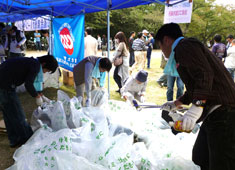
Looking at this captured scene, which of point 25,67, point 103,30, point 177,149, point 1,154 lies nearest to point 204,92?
point 177,149

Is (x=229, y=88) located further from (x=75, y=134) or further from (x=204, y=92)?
(x=75, y=134)

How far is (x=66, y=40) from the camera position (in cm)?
502

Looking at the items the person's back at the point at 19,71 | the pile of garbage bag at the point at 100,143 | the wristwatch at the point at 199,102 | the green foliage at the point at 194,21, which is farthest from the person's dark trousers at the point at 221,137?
the green foliage at the point at 194,21

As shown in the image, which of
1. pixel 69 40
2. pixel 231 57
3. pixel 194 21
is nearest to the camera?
pixel 69 40

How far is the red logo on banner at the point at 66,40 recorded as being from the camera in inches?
190

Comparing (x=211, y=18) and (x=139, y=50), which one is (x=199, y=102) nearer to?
(x=139, y=50)

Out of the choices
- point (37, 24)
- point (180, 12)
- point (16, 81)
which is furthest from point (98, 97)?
point (37, 24)

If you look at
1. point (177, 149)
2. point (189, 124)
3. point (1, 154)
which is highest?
point (189, 124)

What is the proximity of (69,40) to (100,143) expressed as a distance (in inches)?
146

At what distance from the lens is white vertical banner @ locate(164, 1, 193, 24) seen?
3.29 m

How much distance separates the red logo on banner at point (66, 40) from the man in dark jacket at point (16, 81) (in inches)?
103

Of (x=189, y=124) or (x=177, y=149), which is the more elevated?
(x=189, y=124)

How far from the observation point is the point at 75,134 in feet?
6.36

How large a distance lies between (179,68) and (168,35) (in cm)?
29
